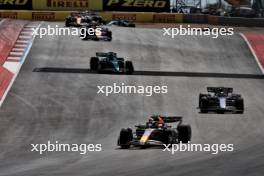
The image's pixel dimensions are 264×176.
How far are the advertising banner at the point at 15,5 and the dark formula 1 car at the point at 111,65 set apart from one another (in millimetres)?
29086

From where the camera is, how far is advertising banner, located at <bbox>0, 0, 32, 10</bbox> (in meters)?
63.9

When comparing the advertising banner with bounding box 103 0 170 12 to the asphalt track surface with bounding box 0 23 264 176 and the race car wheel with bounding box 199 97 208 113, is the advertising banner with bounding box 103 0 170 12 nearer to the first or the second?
the asphalt track surface with bounding box 0 23 264 176

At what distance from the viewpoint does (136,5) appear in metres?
65.9

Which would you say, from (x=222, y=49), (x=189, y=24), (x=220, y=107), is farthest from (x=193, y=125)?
(x=189, y=24)

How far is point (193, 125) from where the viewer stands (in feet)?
81.7

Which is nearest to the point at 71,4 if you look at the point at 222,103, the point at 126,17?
the point at 126,17

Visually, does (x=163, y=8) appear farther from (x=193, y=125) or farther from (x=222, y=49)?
(x=193, y=125)

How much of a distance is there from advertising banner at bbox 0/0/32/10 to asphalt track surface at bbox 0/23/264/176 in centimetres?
1748

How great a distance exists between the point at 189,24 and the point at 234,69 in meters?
23.5
